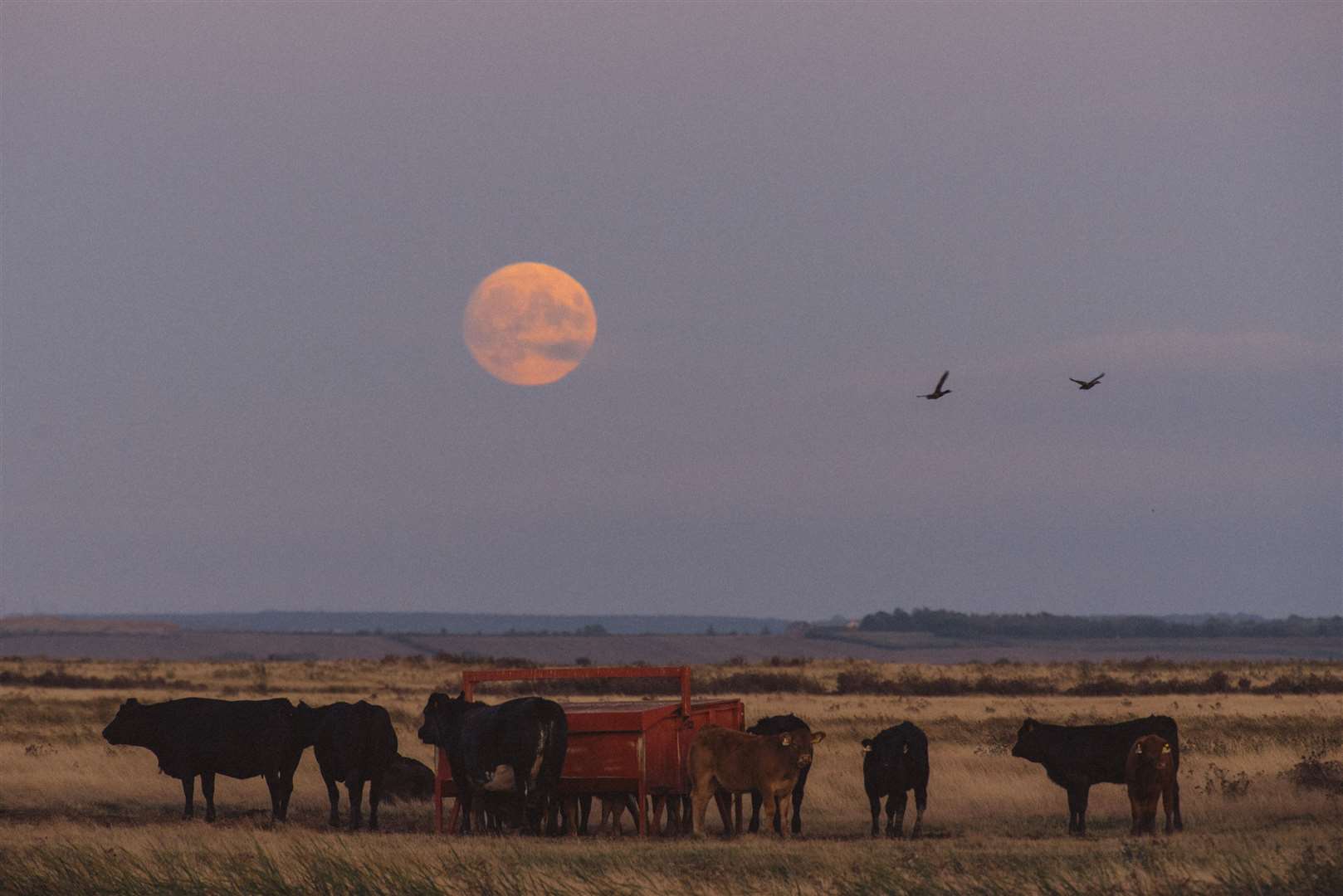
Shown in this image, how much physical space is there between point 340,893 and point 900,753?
9062 mm

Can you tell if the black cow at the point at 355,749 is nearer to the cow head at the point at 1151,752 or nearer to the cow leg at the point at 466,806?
the cow leg at the point at 466,806

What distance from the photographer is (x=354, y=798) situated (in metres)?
24.0

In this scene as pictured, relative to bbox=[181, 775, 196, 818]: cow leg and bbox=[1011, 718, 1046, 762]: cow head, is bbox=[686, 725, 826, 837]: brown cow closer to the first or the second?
bbox=[1011, 718, 1046, 762]: cow head

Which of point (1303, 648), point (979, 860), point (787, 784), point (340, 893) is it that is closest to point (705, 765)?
point (787, 784)

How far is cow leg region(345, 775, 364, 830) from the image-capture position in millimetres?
23609

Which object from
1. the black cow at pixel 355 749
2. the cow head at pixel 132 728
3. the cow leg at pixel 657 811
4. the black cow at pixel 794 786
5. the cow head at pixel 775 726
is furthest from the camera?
the cow head at pixel 132 728

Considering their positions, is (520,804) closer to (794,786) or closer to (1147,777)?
(794,786)

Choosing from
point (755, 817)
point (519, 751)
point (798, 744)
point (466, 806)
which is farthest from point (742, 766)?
point (466, 806)

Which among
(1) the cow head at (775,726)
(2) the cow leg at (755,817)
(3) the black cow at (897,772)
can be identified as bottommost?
(2) the cow leg at (755,817)

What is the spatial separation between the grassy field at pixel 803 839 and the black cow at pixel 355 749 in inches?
27.5

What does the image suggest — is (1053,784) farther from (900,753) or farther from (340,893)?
(340,893)

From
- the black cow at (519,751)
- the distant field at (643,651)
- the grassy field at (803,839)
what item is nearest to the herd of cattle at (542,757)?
the black cow at (519,751)

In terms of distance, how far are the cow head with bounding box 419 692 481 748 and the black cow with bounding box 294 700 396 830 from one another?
4.07 feet

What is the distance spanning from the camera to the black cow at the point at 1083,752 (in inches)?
894
